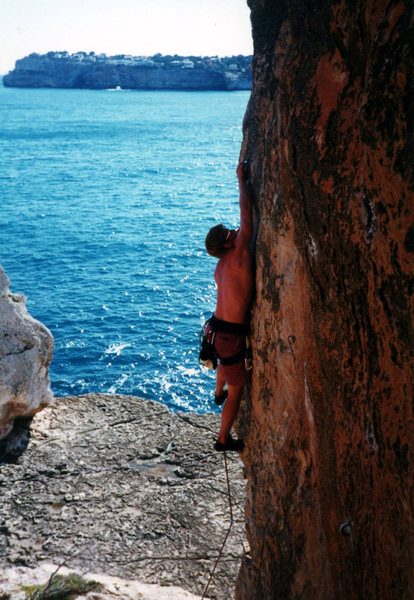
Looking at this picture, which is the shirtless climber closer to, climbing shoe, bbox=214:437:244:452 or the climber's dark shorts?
the climber's dark shorts

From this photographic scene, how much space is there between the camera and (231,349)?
7145 millimetres

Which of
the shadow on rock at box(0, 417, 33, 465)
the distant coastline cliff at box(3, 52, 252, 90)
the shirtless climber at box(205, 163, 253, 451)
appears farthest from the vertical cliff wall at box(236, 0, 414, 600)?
the distant coastline cliff at box(3, 52, 252, 90)

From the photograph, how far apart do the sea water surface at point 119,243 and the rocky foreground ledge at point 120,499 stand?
25.6 ft

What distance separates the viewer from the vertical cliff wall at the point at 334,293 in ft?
12.2

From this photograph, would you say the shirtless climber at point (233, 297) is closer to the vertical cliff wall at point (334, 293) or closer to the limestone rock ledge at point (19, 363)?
the vertical cliff wall at point (334, 293)

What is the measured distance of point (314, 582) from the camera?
6.30 metres

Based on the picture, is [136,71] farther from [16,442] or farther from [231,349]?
[231,349]

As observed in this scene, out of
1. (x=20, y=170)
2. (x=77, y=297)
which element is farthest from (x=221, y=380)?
(x=20, y=170)

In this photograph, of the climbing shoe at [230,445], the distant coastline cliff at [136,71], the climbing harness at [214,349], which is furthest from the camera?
the distant coastline cliff at [136,71]

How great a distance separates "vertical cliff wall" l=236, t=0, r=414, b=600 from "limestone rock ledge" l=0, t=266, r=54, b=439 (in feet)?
35.2

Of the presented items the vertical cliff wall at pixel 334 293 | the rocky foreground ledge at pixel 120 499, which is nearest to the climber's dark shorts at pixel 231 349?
the vertical cliff wall at pixel 334 293

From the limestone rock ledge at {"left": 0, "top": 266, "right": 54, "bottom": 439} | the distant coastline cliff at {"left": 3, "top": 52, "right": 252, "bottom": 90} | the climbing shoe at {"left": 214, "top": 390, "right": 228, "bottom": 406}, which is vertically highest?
the distant coastline cliff at {"left": 3, "top": 52, "right": 252, "bottom": 90}

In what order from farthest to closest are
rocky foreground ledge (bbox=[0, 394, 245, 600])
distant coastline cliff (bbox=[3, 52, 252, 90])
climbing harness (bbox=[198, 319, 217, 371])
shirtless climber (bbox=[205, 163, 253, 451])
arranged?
distant coastline cliff (bbox=[3, 52, 252, 90]) < rocky foreground ledge (bbox=[0, 394, 245, 600]) < climbing harness (bbox=[198, 319, 217, 371]) < shirtless climber (bbox=[205, 163, 253, 451])

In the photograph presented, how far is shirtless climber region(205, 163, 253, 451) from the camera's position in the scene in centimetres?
668
